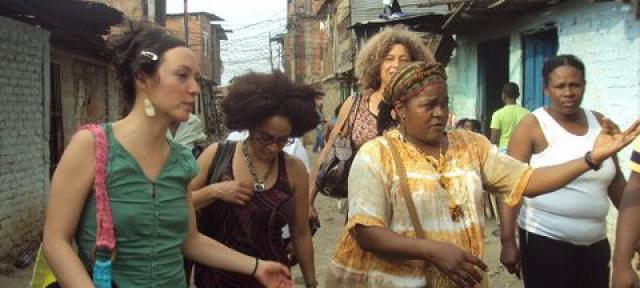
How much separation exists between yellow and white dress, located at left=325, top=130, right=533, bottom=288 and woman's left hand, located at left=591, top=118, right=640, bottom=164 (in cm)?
49

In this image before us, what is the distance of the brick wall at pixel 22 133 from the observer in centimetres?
780

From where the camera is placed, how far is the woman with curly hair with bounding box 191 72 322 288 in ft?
9.92

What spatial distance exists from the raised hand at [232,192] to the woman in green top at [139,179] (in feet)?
1.28

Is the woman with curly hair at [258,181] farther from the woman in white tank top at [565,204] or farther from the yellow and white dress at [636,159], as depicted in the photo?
the yellow and white dress at [636,159]

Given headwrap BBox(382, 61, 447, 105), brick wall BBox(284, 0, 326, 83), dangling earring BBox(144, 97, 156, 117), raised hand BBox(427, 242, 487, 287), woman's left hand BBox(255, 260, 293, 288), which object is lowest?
woman's left hand BBox(255, 260, 293, 288)

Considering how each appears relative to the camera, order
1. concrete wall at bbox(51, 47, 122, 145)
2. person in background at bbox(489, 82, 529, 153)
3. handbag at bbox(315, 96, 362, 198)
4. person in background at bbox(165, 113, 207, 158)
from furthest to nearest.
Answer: concrete wall at bbox(51, 47, 122, 145) → person in background at bbox(489, 82, 529, 153) → person in background at bbox(165, 113, 207, 158) → handbag at bbox(315, 96, 362, 198)

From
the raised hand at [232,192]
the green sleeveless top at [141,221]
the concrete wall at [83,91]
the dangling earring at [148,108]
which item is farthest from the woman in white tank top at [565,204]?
the concrete wall at [83,91]

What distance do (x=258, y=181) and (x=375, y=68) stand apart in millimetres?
1286

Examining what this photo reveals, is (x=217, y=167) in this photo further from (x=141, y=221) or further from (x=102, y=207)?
(x=102, y=207)

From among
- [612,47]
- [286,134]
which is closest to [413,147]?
[286,134]

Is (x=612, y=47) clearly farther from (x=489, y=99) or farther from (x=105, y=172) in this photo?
(x=105, y=172)

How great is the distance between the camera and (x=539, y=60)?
10.1 m

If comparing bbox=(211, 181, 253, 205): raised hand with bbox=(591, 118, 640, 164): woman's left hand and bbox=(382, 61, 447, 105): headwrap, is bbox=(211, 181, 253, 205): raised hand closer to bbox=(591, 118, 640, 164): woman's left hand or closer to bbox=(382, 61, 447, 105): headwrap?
bbox=(382, 61, 447, 105): headwrap

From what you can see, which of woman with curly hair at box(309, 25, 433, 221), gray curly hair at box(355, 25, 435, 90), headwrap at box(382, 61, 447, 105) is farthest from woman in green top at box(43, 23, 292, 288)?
gray curly hair at box(355, 25, 435, 90)
